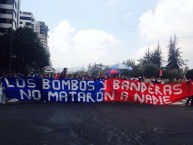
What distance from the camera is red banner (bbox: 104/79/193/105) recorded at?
20.5 metres

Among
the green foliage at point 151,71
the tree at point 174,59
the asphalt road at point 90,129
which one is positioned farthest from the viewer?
the tree at point 174,59

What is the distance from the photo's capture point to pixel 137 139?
9.09 m

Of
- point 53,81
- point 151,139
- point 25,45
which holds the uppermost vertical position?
point 25,45

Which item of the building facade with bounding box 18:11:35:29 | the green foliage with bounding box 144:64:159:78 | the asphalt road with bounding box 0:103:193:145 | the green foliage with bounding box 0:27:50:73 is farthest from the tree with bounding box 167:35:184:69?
the asphalt road with bounding box 0:103:193:145

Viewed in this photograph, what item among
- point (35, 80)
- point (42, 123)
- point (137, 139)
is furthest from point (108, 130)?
point (35, 80)

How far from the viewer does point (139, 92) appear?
20531 millimetres

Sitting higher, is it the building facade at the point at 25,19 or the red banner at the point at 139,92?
the building facade at the point at 25,19

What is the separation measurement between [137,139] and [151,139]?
0.40 metres

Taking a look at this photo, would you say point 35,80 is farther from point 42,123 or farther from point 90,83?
point 42,123

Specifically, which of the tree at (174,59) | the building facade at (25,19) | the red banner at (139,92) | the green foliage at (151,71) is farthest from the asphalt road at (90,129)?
the building facade at (25,19)

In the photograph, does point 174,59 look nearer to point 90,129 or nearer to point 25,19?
point 25,19

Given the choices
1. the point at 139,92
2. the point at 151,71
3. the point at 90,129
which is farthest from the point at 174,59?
the point at 90,129

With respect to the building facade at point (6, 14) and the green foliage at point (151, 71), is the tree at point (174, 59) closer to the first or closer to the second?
the green foliage at point (151, 71)

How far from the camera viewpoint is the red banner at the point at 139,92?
20.5m
